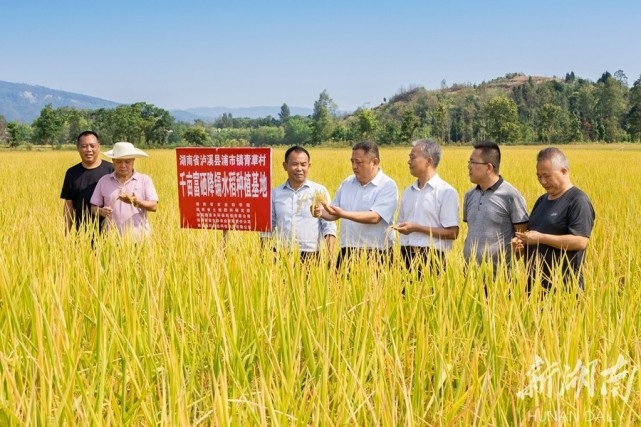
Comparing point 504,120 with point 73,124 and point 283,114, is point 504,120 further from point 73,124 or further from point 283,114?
point 283,114

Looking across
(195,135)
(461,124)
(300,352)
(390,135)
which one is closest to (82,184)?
(300,352)

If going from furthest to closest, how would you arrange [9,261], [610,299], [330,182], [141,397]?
1. [330,182]
2. [9,261]
3. [610,299]
4. [141,397]

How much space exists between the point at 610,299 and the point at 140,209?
3072mm

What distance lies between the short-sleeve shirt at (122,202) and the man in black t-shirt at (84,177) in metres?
0.24

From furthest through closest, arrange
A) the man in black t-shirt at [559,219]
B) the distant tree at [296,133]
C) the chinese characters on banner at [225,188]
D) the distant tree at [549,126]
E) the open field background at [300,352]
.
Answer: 1. the distant tree at [296,133]
2. the distant tree at [549,126]
3. the chinese characters on banner at [225,188]
4. the man in black t-shirt at [559,219]
5. the open field background at [300,352]

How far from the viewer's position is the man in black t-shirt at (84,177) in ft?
14.0

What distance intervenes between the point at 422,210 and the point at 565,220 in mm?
837

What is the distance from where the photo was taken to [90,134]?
4316 mm

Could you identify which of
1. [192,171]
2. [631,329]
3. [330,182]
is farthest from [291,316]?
[330,182]

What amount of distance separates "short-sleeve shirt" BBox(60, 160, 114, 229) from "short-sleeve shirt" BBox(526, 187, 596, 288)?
3033 mm

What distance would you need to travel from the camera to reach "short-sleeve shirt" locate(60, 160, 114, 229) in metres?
4.28

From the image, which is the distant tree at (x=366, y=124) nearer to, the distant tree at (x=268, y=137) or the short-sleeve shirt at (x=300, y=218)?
the distant tree at (x=268, y=137)

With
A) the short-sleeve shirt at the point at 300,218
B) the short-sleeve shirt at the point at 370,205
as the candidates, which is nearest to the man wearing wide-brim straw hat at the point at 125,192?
the short-sleeve shirt at the point at 300,218

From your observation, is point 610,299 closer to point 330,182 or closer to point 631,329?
point 631,329
